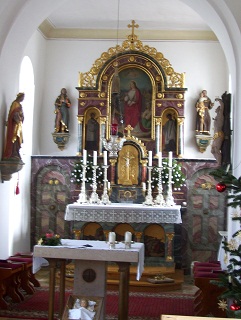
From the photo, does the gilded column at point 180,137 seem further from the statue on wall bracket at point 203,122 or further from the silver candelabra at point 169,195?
the silver candelabra at point 169,195

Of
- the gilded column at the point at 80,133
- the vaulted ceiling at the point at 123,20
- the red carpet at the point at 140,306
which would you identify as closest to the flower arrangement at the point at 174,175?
the gilded column at the point at 80,133

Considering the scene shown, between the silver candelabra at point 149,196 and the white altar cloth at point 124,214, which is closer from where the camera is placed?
the white altar cloth at point 124,214

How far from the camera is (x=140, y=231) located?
40.3 ft

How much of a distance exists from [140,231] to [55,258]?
15.1ft

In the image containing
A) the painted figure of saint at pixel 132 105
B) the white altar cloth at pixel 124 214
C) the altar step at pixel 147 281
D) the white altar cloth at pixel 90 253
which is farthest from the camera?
the painted figure of saint at pixel 132 105

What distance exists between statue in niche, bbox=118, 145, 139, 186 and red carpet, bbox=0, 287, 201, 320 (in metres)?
3.01

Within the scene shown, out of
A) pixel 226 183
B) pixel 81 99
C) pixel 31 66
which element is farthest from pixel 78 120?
pixel 226 183

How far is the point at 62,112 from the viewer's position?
14.0 metres

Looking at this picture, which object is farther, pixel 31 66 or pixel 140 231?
pixel 31 66

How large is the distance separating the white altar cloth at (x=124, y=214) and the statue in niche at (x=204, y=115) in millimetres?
2425

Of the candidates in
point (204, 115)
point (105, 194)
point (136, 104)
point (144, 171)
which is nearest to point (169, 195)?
point (144, 171)

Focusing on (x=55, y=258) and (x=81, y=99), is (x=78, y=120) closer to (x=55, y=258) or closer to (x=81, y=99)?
(x=81, y=99)

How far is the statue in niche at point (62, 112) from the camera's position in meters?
14.0

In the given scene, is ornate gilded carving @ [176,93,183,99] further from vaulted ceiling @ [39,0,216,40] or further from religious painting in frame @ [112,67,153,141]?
vaulted ceiling @ [39,0,216,40]
